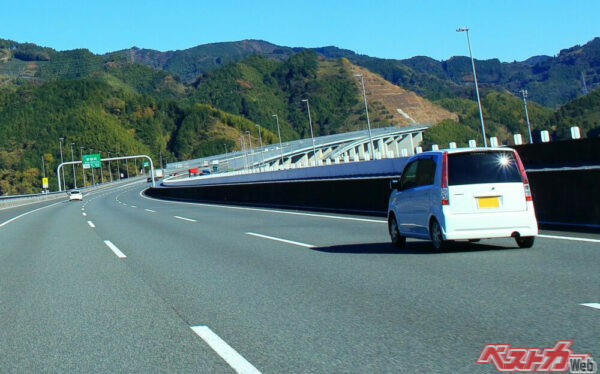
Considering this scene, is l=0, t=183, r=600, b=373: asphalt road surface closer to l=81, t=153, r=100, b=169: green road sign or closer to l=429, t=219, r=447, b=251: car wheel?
l=429, t=219, r=447, b=251: car wheel

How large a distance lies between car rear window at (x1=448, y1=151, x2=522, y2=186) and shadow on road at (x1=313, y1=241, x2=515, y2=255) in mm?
1228

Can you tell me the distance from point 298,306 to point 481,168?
14.7 feet

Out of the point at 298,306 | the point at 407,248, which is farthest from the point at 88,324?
the point at 407,248

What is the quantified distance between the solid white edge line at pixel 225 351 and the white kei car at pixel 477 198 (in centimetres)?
501

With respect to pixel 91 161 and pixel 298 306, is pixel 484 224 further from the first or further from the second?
pixel 91 161

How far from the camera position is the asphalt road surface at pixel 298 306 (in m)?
5.26

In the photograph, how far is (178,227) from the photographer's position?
19.7 metres

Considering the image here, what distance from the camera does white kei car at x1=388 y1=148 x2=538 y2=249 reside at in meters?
10.2

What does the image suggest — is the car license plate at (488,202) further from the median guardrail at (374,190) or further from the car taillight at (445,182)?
the median guardrail at (374,190)

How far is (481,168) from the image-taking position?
10453mm

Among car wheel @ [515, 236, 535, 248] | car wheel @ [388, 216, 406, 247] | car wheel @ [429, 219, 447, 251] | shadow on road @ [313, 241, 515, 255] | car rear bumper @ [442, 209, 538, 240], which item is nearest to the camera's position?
car rear bumper @ [442, 209, 538, 240]

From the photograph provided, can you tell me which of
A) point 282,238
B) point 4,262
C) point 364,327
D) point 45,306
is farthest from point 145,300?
point 282,238

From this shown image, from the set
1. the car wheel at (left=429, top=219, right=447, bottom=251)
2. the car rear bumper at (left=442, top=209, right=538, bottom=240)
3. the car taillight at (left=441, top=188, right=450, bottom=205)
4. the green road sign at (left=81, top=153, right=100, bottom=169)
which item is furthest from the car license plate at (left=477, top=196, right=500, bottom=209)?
the green road sign at (left=81, top=153, right=100, bottom=169)

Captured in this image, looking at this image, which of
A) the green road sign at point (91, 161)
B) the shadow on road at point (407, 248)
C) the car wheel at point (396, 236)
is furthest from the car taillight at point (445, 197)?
the green road sign at point (91, 161)
